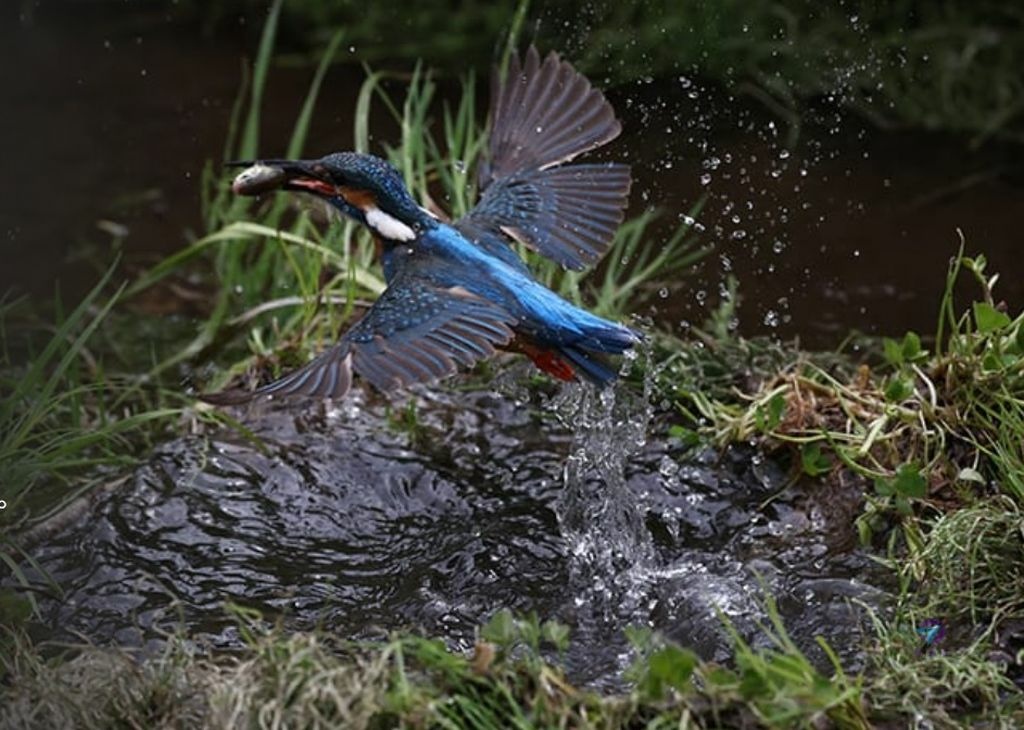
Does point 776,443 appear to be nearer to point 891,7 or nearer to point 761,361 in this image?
point 761,361

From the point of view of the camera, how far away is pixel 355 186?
3.95 meters

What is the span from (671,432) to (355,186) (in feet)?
2.65

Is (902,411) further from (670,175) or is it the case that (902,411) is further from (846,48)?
Result: (846,48)

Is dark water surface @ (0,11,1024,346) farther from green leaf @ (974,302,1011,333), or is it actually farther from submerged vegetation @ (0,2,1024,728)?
green leaf @ (974,302,1011,333)

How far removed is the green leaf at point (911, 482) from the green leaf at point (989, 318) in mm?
287

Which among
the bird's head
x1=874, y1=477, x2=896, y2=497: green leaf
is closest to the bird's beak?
the bird's head

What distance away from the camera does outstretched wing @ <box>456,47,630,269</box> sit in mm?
4160

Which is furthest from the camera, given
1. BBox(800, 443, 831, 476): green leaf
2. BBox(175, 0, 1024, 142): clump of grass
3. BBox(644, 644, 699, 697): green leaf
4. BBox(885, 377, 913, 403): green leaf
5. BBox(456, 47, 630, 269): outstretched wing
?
BBox(175, 0, 1024, 142): clump of grass

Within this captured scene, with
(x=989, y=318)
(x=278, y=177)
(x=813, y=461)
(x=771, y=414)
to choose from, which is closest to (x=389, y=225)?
(x=278, y=177)

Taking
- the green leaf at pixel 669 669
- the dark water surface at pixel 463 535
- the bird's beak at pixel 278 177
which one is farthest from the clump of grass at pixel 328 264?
the green leaf at pixel 669 669

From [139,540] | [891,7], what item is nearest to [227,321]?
[139,540]

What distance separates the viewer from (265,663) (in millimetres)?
2910

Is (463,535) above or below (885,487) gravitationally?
below

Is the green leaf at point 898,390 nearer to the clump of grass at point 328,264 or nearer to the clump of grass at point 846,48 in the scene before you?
the clump of grass at point 328,264
